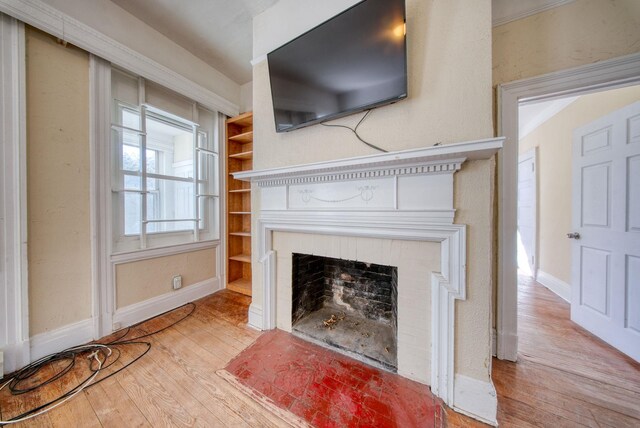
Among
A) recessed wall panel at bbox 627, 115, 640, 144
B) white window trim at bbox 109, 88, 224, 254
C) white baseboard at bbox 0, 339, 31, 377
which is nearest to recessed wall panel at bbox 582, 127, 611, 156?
recessed wall panel at bbox 627, 115, 640, 144

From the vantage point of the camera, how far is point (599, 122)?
5.70 feet

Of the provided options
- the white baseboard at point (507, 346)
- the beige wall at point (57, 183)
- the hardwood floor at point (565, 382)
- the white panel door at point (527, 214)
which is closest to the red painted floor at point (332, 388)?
the hardwood floor at point (565, 382)

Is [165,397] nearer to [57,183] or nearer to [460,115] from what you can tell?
[57,183]

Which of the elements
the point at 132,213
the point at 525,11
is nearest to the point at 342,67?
the point at 525,11

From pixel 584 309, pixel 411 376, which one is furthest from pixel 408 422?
pixel 584 309

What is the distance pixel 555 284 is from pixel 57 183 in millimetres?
5149

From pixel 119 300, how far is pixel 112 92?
1845mm

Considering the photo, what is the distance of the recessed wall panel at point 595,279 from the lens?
1655 mm

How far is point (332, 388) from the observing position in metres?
1.24

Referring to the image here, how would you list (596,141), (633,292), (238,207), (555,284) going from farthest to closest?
(238,207)
(555,284)
(596,141)
(633,292)

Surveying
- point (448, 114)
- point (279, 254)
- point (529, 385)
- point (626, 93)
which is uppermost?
point (626, 93)

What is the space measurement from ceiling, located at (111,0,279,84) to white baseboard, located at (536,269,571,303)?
4271 mm

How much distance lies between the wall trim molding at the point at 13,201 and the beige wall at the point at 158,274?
0.50 meters

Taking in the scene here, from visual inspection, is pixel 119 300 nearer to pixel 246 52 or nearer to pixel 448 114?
pixel 246 52
